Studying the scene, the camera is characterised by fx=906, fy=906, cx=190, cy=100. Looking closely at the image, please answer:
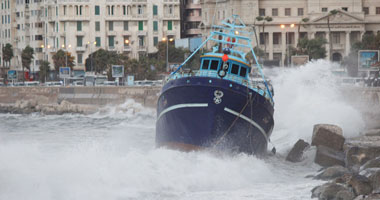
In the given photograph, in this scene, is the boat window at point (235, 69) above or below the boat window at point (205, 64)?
below

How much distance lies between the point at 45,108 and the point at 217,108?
56.2 m

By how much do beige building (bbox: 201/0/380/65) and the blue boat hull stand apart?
3541 inches

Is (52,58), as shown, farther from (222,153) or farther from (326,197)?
(326,197)

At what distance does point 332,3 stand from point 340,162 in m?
98.1

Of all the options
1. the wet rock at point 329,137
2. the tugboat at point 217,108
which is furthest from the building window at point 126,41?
the wet rock at point 329,137

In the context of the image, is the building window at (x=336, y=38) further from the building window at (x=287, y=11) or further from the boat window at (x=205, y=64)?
the boat window at (x=205, y=64)

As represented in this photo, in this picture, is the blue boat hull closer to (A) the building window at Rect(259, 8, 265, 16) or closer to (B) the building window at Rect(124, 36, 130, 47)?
(B) the building window at Rect(124, 36, 130, 47)

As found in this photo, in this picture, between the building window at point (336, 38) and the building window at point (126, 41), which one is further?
the building window at point (336, 38)

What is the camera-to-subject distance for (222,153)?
1734 inches

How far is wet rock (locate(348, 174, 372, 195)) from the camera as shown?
33.5 metres

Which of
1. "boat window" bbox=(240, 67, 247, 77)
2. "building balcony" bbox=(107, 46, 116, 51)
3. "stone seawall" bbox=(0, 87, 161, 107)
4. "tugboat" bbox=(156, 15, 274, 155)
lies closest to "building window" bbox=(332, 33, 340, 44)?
"building balcony" bbox=(107, 46, 116, 51)

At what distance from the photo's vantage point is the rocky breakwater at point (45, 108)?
309 feet

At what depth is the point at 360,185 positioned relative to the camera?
110 ft

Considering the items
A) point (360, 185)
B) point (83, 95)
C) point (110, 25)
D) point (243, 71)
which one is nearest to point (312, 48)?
point (110, 25)
